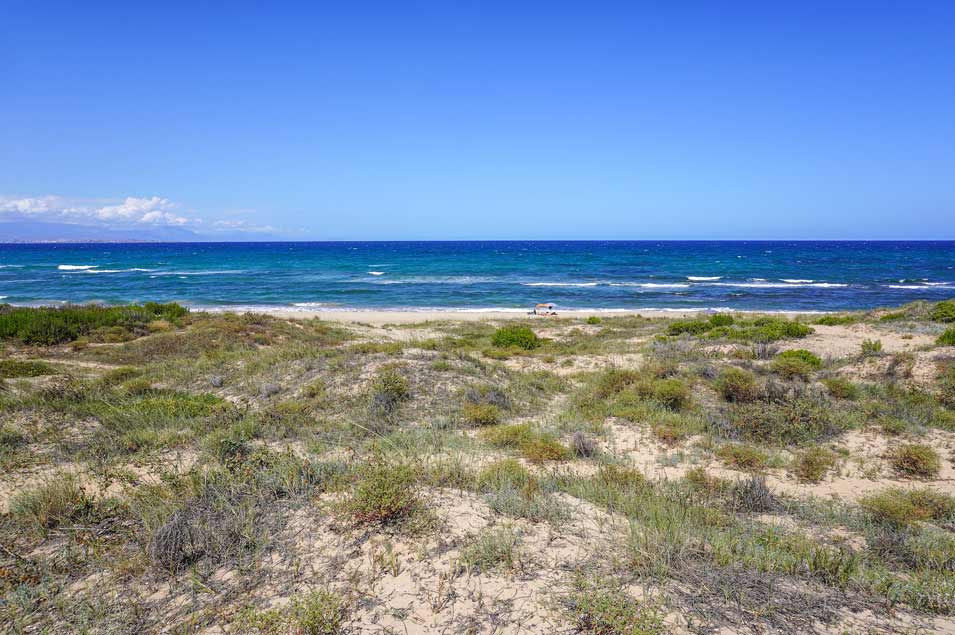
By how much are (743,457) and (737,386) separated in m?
3.23

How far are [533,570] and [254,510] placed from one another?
2849 mm

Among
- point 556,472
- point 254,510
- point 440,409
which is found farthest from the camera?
point 440,409

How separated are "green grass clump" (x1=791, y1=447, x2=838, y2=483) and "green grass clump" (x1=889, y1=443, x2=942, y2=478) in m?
0.84

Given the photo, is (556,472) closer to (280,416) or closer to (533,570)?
(533,570)

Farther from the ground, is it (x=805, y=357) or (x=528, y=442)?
(x=805, y=357)

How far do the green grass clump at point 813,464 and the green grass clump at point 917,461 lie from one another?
0.84 m

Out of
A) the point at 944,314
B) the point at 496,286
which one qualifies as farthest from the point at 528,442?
the point at 496,286

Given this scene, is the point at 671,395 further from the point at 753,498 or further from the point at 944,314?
the point at 944,314

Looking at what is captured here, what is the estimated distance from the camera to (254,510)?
4.78 meters

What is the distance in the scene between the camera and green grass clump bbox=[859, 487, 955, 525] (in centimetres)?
573

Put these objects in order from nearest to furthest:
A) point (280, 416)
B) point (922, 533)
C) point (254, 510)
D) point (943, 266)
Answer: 1. point (254, 510)
2. point (922, 533)
3. point (280, 416)
4. point (943, 266)

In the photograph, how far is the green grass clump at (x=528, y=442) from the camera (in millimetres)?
7391

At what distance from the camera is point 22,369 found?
37.3 ft

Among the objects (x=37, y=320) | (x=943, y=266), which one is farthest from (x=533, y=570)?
(x=943, y=266)
